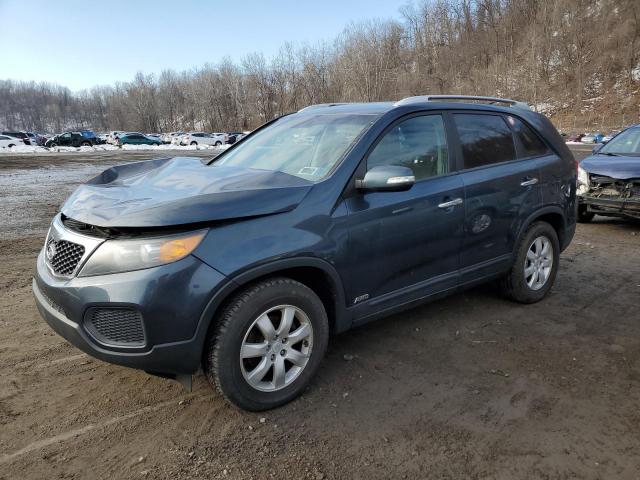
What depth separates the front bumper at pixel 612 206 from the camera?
705 centimetres

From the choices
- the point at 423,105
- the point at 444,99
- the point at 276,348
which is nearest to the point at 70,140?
the point at 444,99

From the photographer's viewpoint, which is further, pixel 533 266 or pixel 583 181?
pixel 583 181

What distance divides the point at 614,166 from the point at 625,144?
1191mm

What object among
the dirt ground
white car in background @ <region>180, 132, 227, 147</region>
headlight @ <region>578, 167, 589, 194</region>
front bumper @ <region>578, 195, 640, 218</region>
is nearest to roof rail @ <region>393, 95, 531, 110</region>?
the dirt ground

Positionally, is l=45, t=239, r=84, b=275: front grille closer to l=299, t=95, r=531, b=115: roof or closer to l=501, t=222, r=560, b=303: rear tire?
l=299, t=95, r=531, b=115: roof

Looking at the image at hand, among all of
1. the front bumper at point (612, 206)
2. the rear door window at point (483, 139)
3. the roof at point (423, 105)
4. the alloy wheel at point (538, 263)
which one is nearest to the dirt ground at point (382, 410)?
the alloy wheel at point (538, 263)

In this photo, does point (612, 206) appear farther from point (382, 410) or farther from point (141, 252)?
A: point (141, 252)

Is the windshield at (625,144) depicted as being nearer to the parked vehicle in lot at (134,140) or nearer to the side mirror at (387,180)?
the side mirror at (387,180)

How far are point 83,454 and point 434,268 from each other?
252 cm

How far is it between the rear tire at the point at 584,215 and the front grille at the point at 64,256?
7886 mm

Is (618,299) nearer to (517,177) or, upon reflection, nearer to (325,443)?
(517,177)

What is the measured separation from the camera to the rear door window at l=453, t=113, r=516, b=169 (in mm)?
3848

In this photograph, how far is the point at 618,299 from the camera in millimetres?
4664

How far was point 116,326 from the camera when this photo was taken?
8.18ft
